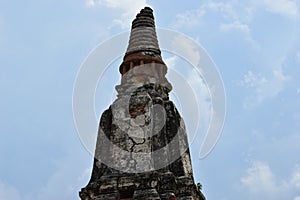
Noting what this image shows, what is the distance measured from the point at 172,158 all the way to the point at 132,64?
12.1 feet

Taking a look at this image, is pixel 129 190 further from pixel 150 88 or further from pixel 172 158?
pixel 150 88

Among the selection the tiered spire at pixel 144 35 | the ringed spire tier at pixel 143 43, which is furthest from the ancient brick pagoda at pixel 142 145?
the tiered spire at pixel 144 35

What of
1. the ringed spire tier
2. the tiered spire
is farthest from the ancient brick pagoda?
the tiered spire

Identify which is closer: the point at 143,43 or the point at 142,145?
the point at 142,145

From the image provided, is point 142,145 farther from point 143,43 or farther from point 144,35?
point 144,35

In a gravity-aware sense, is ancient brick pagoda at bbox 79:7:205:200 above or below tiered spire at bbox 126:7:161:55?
below

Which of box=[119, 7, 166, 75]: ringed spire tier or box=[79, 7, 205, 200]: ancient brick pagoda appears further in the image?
box=[119, 7, 166, 75]: ringed spire tier

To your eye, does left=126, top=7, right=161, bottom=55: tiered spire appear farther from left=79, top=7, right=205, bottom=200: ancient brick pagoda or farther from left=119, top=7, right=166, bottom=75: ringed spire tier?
left=79, top=7, right=205, bottom=200: ancient brick pagoda

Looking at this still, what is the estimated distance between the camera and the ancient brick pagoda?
1062 centimetres

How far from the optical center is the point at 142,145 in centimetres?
1146

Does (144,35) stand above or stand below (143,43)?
above

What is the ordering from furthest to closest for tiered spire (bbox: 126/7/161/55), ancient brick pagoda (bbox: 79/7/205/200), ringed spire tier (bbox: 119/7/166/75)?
tiered spire (bbox: 126/7/161/55) < ringed spire tier (bbox: 119/7/166/75) < ancient brick pagoda (bbox: 79/7/205/200)

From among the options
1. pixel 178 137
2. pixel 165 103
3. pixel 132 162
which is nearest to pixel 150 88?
pixel 165 103

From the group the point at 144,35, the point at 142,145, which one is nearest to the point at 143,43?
the point at 144,35
